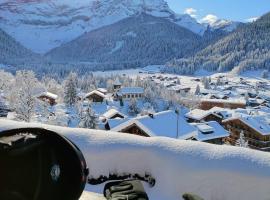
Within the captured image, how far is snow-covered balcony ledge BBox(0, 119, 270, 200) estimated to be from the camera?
3186 mm

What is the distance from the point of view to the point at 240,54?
17250cm

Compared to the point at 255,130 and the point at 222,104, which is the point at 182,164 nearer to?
the point at 255,130

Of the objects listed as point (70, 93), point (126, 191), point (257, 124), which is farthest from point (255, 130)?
point (126, 191)

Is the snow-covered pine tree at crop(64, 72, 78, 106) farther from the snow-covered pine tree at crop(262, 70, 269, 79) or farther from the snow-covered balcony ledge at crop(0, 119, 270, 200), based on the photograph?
the snow-covered pine tree at crop(262, 70, 269, 79)

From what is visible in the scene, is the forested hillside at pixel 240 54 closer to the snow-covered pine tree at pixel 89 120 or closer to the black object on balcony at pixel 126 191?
the snow-covered pine tree at pixel 89 120

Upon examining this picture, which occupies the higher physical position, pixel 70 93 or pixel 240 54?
pixel 240 54

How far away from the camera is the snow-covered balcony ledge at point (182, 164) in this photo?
3186 mm

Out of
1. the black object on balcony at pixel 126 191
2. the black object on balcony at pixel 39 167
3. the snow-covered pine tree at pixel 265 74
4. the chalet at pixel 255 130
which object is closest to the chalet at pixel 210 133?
the chalet at pixel 255 130

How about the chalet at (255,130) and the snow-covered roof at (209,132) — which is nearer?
the snow-covered roof at (209,132)

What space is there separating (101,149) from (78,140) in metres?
0.27

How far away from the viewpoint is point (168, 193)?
3426 mm

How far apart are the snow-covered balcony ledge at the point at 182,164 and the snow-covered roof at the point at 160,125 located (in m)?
17.0

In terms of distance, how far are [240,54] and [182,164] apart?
175074 mm

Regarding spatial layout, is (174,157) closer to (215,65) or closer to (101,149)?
(101,149)
